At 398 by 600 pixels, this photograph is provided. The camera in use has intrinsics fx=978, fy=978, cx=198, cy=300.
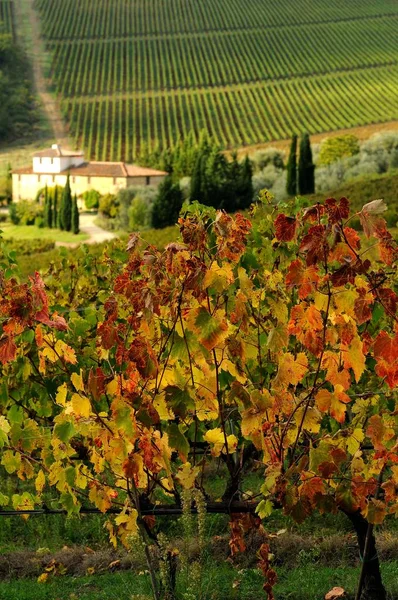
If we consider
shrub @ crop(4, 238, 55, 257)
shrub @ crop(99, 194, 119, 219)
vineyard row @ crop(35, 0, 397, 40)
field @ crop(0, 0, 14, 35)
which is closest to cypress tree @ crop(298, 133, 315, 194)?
shrub @ crop(4, 238, 55, 257)

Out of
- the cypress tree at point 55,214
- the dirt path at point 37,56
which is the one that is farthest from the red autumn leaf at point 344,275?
the dirt path at point 37,56

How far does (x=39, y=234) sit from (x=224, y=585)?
58200mm

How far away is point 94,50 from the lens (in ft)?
347

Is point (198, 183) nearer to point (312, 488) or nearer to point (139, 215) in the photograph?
point (139, 215)

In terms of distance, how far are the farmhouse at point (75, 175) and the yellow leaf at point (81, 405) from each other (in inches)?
2716

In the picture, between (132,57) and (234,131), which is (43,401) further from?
(132,57)

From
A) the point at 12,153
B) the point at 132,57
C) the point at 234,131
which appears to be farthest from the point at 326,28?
the point at 12,153

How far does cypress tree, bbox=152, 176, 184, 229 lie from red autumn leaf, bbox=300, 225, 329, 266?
52.5 m

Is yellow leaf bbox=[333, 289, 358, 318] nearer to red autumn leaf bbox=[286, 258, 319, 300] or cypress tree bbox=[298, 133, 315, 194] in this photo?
red autumn leaf bbox=[286, 258, 319, 300]

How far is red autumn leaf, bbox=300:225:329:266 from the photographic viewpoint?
3900 mm

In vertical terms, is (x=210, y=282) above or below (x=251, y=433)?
above

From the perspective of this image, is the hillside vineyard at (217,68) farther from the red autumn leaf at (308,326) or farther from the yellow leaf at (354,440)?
the red autumn leaf at (308,326)

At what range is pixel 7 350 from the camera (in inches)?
167

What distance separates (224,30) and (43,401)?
106336 mm
